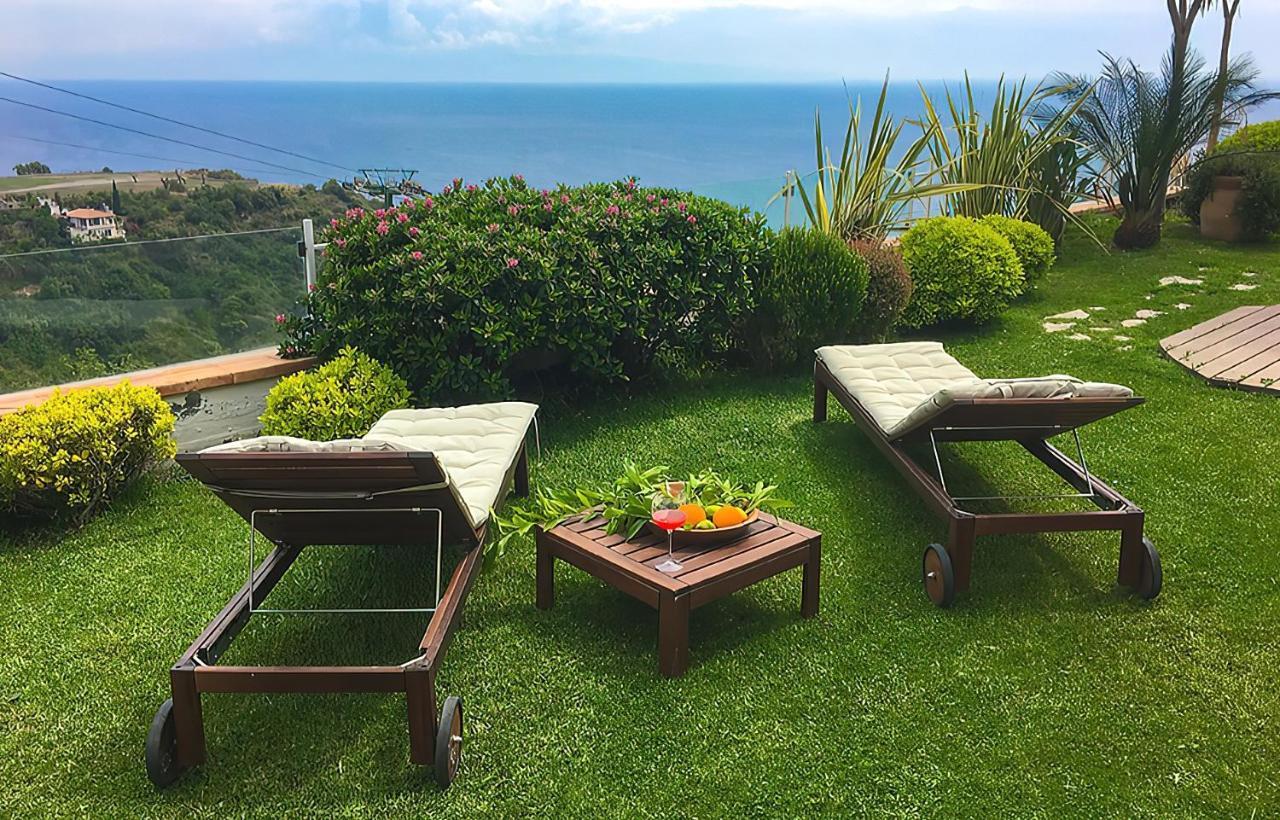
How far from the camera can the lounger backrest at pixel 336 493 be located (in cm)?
258

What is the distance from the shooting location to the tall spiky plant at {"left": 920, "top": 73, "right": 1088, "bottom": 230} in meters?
8.39

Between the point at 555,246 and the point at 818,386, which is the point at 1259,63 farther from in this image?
the point at 555,246

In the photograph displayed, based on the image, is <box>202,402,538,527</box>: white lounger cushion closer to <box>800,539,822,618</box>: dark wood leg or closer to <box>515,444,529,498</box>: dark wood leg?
<box>515,444,529,498</box>: dark wood leg

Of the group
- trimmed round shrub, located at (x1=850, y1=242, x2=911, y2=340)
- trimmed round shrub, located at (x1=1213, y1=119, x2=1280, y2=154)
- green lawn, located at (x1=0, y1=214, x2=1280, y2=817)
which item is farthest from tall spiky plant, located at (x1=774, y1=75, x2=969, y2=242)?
trimmed round shrub, located at (x1=1213, y1=119, x2=1280, y2=154)

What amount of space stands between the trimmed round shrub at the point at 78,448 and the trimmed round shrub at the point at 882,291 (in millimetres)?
4237

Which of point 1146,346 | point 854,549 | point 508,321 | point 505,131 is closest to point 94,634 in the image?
point 508,321

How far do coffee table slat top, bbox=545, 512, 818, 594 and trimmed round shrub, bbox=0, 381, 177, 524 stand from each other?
7.11ft

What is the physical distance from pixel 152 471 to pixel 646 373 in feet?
8.91

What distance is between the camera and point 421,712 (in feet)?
7.82

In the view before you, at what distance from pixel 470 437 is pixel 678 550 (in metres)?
1.22

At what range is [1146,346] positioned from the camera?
247 inches

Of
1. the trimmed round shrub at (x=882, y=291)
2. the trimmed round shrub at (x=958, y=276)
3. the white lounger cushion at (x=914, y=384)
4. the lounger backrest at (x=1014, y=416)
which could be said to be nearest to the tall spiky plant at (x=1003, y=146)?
the trimmed round shrub at (x=958, y=276)

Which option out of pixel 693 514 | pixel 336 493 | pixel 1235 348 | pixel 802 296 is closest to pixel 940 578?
pixel 693 514

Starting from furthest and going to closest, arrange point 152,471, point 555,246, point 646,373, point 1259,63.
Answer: point 1259,63, point 646,373, point 555,246, point 152,471
